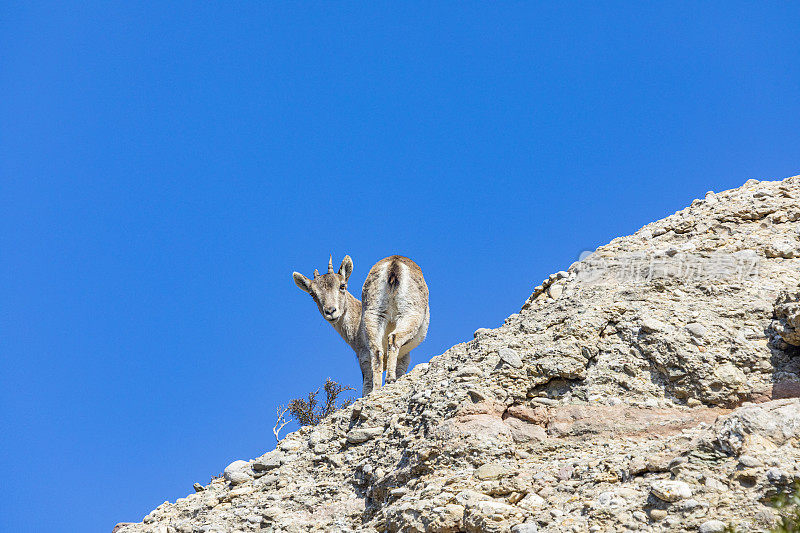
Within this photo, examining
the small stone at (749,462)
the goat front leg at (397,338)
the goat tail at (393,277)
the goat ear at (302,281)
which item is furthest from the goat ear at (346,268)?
the small stone at (749,462)

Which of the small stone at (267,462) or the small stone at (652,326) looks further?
the small stone at (267,462)

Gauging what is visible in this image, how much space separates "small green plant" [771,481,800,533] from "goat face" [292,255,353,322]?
1091 centimetres

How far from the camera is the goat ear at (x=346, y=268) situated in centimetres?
1569

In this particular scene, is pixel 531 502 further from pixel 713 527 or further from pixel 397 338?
pixel 397 338

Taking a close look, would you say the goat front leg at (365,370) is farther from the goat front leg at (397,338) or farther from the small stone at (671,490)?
the small stone at (671,490)

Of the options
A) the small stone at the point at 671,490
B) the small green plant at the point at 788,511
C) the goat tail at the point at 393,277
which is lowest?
the small green plant at the point at 788,511

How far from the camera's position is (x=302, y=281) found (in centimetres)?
1590

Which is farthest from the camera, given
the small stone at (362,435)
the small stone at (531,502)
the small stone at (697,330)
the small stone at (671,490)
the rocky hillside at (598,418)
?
the small stone at (362,435)

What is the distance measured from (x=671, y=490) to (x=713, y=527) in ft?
1.49

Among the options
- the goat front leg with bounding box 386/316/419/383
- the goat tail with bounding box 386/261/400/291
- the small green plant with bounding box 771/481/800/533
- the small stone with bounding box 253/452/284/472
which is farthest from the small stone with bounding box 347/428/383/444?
the goat tail with bounding box 386/261/400/291

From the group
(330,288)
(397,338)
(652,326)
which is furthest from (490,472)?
(330,288)

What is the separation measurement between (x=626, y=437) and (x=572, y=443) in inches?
17.4

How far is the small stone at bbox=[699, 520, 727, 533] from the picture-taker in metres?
4.75

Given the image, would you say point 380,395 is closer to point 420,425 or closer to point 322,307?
point 420,425
